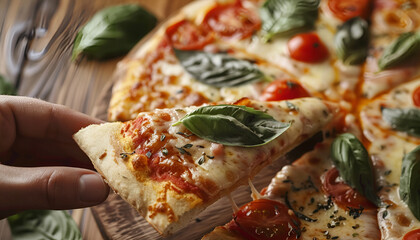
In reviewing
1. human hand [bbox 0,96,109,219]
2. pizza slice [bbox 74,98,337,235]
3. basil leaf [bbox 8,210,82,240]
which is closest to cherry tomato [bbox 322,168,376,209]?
pizza slice [bbox 74,98,337,235]

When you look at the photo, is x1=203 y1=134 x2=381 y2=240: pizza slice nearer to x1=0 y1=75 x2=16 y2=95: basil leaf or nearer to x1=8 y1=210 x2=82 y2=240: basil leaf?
x1=8 y1=210 x2=82 y2=240: basil leaf

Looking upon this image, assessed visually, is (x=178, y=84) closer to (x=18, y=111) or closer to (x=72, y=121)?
(x=72, y=121)

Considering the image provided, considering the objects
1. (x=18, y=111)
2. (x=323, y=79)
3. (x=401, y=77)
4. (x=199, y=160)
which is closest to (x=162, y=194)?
(x=199, y=160)

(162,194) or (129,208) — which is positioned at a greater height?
(162,194)

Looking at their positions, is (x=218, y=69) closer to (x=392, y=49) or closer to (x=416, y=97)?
(x=392, y=49)

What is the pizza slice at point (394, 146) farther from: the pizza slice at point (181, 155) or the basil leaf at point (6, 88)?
the basil leaf at point (6, 88)

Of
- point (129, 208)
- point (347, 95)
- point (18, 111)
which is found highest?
point (18, 111)
